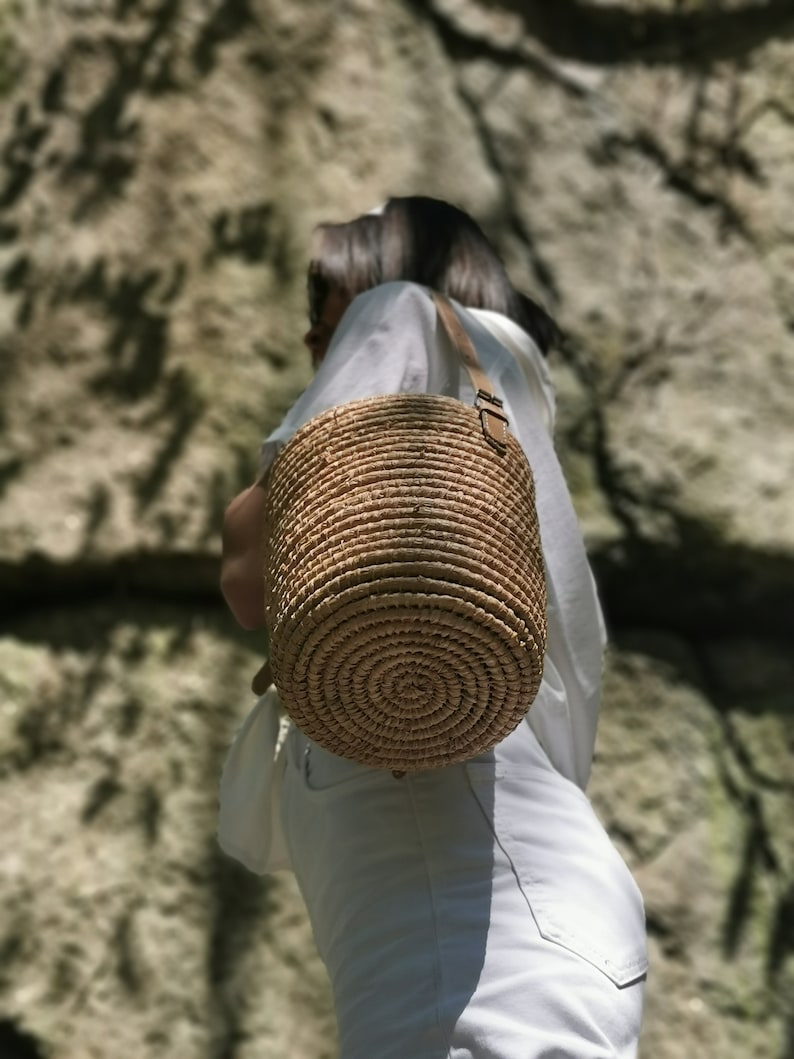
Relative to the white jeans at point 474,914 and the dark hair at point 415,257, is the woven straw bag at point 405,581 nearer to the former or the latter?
the white jeans at point 474,914

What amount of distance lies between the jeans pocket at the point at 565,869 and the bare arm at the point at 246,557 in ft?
1.16

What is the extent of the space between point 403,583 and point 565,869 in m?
Result: 0.47

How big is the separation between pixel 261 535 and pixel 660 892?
211 centimetres

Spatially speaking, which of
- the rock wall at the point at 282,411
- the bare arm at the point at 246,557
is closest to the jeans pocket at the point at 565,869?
the bare arm at the point at 246,557

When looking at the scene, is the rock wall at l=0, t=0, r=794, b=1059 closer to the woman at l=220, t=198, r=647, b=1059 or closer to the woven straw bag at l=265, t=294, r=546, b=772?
the woman at l=220, t=198, r=647, b=1059

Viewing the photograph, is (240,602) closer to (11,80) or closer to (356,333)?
(356,333)

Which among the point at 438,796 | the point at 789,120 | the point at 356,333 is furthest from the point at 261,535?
the point at 789,120

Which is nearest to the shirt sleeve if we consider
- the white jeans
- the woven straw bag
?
the woven straw bag

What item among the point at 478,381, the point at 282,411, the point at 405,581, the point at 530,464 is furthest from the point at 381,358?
the point at 282,411

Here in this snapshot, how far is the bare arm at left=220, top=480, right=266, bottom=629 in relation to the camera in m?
1.68

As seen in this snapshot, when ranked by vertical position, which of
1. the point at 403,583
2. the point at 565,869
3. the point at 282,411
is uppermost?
the point at 403,583

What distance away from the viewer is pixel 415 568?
4.40ft

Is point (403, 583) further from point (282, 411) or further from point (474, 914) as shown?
point (282, 411)

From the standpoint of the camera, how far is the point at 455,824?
1.56 metres
